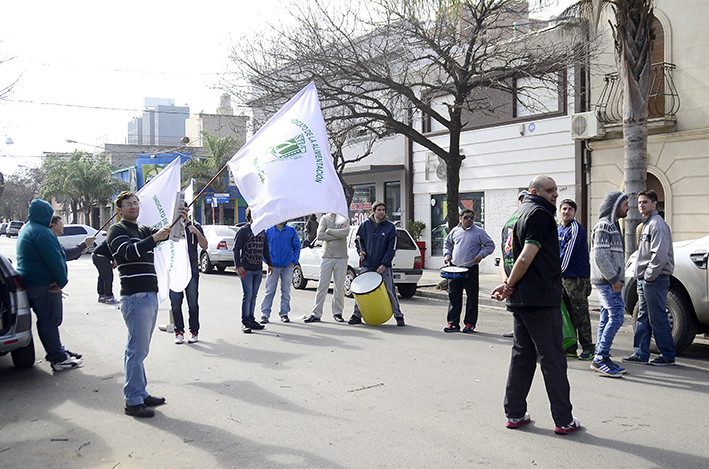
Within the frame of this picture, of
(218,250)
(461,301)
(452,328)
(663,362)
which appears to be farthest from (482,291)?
(218,250)

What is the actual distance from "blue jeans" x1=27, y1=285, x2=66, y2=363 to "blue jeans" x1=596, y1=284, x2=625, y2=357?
5923 mm

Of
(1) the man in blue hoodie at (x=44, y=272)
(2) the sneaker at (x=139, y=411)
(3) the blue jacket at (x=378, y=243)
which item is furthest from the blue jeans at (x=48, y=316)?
(3) the blue jacket at (x=378, y=243)

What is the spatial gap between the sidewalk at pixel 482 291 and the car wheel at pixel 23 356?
26.1 feet

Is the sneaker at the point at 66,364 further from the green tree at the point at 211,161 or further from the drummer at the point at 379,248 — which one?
the green tree at the point at 211,161

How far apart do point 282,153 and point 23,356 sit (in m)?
3.78

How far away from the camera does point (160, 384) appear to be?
627 cm

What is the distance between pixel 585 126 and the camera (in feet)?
50.9

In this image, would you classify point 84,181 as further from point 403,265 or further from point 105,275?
point 403,265

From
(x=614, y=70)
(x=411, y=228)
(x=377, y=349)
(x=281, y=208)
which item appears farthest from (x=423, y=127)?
(x=281, y=208)

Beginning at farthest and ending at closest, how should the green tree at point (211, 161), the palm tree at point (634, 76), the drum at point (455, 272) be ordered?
1. the green tree at point (211, 161)
2. the palm tree at point (634, 76)
3. the drum at point (455, 272)

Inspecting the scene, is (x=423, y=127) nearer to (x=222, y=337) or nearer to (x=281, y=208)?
(x=222, y=337)

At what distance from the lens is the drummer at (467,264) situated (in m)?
9.30

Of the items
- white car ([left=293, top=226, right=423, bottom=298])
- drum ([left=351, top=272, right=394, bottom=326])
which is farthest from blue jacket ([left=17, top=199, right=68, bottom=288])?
white car ([left=293, top=226, right=423, bottom=298])

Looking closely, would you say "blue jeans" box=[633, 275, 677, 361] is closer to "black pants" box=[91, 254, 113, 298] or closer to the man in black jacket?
the man in black jacket
